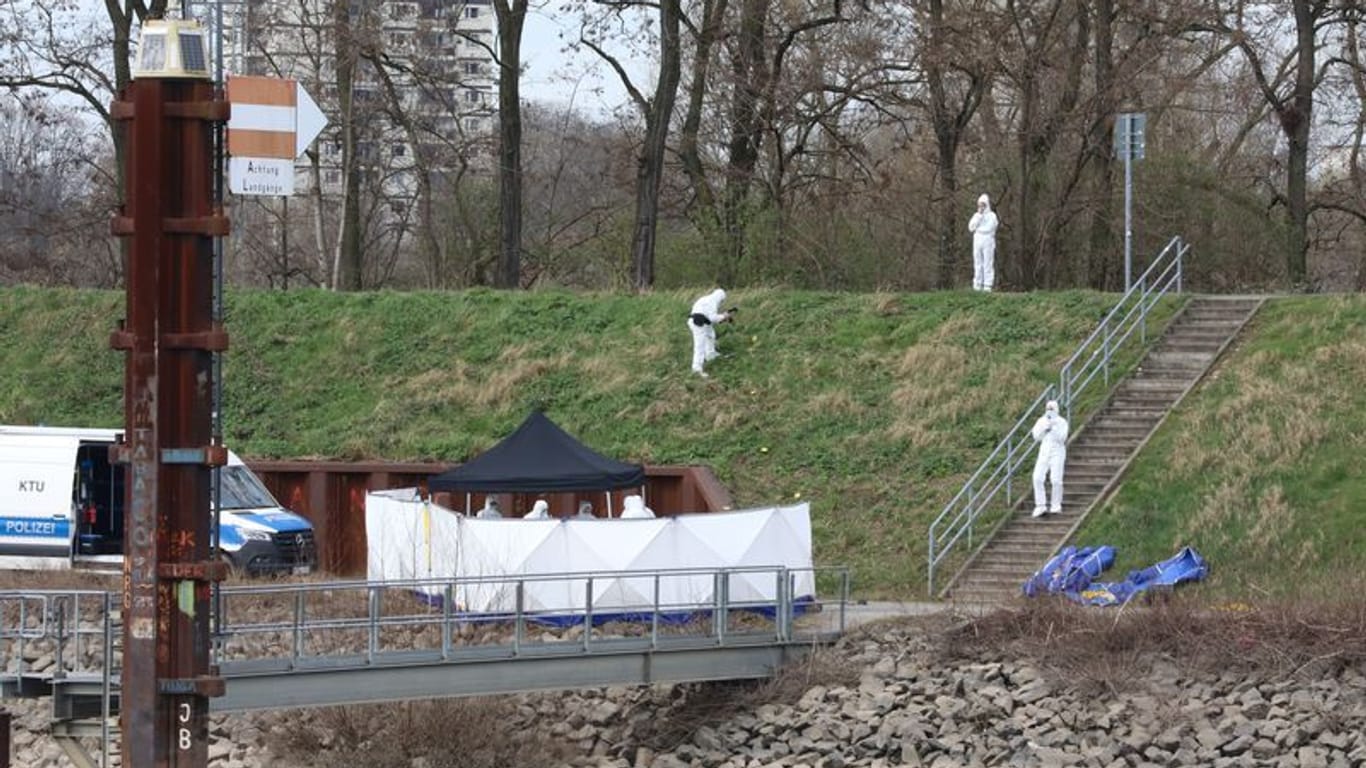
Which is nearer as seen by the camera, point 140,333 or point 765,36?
point 140,333

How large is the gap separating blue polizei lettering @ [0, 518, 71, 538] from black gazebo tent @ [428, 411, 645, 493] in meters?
5.50

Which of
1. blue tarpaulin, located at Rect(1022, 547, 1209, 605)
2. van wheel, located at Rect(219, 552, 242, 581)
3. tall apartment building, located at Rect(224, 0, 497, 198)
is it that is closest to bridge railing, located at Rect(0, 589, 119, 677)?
van wheel, located at Rect(219, 552, 242, 581)

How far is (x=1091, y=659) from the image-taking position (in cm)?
2548

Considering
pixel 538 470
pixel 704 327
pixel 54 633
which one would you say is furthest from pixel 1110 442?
pixel 54 633

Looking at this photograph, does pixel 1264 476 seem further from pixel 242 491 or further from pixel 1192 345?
pixel 242 491

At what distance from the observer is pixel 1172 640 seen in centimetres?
2558

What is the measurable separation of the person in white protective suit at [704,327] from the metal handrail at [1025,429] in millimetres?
5808

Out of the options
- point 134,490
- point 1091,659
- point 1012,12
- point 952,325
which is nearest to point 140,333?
point 134,490

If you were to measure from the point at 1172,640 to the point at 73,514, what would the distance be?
48.0 feet

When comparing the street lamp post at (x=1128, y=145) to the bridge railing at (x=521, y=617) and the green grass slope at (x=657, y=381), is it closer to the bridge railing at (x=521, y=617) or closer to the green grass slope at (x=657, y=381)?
the green grass slope at (x=657, y=381)

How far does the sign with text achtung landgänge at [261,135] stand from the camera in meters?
14.7

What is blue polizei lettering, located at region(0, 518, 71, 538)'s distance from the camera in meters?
31.0

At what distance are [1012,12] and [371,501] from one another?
21.3m

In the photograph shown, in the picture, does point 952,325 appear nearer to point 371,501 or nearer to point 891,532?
point 891,532
